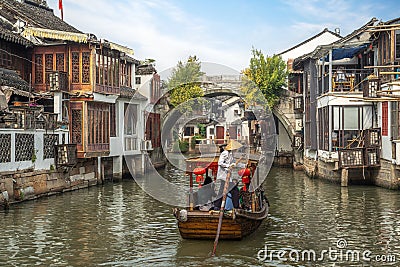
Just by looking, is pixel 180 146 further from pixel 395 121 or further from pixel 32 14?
pixel 395 121

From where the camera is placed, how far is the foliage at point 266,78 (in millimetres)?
33156

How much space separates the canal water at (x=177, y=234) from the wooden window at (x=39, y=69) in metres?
4.94

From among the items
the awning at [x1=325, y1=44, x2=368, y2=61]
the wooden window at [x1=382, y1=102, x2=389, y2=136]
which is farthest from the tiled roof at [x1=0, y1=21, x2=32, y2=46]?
the wooden window at [x1=382, y1=102, x2=389, y2=136]

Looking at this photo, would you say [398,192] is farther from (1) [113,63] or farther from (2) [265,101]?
(2) [265,101]

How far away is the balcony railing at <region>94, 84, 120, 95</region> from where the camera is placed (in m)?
21.6

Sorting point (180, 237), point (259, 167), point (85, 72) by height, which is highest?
point (85, 72)

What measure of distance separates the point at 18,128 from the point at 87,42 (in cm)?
496

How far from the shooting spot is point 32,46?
2139 cm

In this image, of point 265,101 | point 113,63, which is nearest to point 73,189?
point 113,63

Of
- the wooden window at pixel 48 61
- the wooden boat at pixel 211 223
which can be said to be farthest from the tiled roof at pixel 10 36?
the wooden boat at pixel 211 223

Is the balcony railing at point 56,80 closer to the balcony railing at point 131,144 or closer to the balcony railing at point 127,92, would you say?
the balcony railing at point 127,92

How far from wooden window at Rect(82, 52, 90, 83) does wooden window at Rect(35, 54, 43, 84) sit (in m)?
1.72

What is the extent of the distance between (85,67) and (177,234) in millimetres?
10504

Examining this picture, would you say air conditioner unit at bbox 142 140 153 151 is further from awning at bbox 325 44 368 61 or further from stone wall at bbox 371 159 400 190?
stone wall at bbox 371 159 400 190
